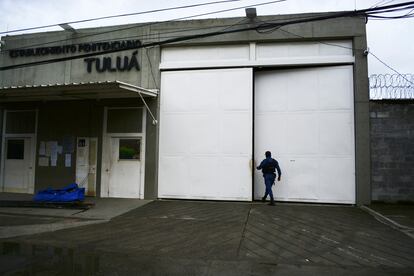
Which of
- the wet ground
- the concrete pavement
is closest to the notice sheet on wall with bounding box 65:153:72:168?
the concrete pavement

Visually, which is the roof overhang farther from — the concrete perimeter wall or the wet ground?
the concrete perimeter wall

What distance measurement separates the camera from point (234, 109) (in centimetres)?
1366

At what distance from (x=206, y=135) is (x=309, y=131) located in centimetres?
364

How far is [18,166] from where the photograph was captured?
15.6m

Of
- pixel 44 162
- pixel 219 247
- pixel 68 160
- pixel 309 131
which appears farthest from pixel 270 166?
pixel 44 162

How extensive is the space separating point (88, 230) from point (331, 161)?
8.21 m

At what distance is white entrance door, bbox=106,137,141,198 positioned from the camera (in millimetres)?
14203

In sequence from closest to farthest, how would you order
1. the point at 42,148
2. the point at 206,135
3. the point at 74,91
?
1. the point at 74,91
2. the point at 206,135
3. the point at 42,148

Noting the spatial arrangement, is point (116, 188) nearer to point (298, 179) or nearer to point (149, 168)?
point (149, 168)

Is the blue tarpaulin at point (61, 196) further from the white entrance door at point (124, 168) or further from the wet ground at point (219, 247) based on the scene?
the wet ground at point (219, 247)

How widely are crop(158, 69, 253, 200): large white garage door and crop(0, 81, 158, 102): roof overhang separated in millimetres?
1073

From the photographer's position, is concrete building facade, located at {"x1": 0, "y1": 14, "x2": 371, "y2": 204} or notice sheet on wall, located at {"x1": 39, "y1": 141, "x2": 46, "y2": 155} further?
notice sheet on wall, located at {"x1": 39, "y1": 141, "x2": 46, "y2": 155}

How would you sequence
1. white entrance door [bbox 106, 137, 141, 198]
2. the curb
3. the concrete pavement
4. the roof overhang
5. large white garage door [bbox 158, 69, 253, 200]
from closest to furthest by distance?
the curb, the concrete pavement, the roof overhang, large white garage door [bbox 158, 69, 253, 200], white entrance door [bbox 106, 137, 141, 198]

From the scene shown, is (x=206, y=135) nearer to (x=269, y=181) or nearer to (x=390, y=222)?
(x=269, y=181)
